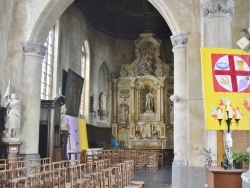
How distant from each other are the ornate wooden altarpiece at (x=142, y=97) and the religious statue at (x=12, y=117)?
13.3 meters

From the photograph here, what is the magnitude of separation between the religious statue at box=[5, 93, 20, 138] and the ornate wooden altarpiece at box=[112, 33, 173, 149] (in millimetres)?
13254

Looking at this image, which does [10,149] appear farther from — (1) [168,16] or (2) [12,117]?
(1) [168,16]

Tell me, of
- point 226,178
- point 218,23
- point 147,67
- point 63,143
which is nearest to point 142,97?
point 147,67

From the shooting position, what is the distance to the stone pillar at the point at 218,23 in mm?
9695

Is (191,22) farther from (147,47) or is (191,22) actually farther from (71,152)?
(147,47)

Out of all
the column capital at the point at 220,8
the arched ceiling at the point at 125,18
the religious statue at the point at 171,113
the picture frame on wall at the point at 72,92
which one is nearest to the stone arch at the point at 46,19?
the picture frame on wall at the point at 72,92

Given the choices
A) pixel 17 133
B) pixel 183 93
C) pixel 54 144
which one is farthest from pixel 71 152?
pixel 183 93

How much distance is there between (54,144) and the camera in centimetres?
1514

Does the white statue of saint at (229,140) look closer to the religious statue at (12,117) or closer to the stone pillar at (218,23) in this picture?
the stone pillar at (218,23)

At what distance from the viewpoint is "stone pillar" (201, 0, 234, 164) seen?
9695 mm

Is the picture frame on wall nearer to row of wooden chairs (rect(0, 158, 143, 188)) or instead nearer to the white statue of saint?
row of wooden chairs (rect(0, 158, 143, 188))

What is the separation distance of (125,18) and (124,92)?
5454 millimetres

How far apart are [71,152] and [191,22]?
9.69m

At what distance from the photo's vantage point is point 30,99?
13195 millimetres
